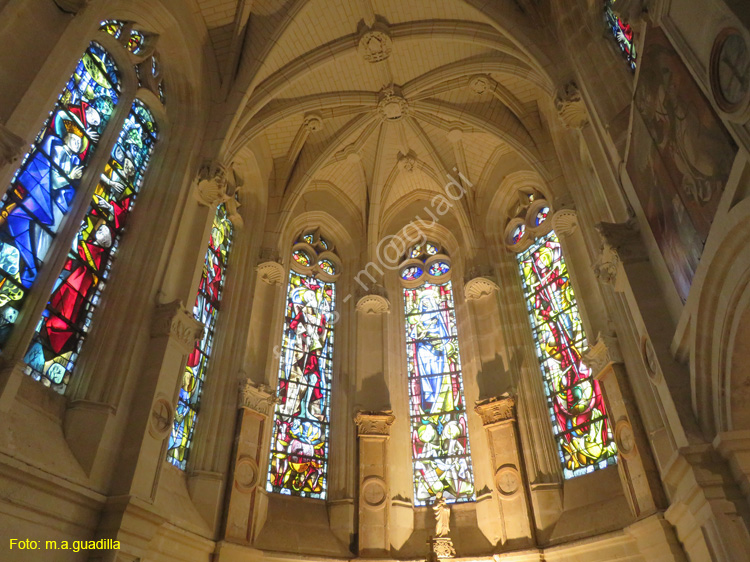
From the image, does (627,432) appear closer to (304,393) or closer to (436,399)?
(436,399)

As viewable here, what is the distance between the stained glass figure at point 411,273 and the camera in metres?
15.2

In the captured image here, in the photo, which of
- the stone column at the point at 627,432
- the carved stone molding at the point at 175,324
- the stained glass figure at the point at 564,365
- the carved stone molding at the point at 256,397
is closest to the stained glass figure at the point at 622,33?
the stone column at the point at 627,432

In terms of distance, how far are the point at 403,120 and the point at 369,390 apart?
6.58 metres

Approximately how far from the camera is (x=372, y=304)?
1396cm

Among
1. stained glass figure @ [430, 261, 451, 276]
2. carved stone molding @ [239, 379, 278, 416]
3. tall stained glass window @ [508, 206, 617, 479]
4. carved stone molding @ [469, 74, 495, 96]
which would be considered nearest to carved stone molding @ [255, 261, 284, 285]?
carved stone molding @ [239, 379, 278, 416]

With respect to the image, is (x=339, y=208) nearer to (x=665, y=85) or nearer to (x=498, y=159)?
(x=498, y=159)

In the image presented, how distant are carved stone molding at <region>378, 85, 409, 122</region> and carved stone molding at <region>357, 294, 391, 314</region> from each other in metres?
4.38

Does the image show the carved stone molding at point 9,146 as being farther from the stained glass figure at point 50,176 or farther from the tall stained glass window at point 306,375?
the tall stained glass window at point 306,375

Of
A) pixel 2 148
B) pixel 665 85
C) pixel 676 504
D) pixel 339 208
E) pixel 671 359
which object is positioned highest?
pixel 339 208

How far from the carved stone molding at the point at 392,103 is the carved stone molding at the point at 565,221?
4.63 m

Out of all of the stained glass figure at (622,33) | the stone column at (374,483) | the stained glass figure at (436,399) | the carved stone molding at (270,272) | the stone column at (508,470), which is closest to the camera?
the stained glass figure at (622,33)

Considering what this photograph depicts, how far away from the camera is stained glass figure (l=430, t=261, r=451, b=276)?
15195mm

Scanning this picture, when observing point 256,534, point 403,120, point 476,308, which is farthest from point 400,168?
point 256,534

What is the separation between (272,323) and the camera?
1253cm
